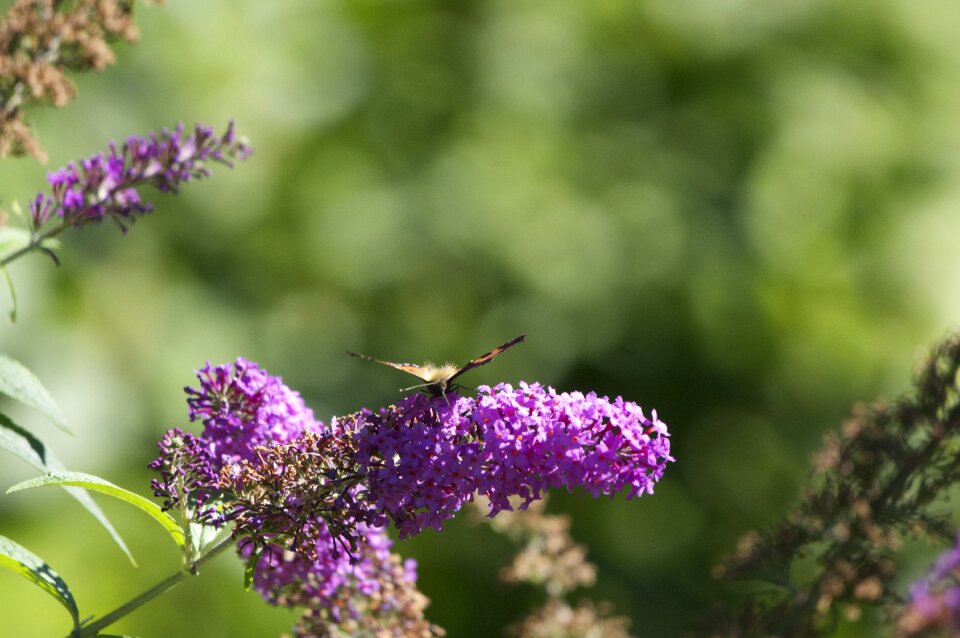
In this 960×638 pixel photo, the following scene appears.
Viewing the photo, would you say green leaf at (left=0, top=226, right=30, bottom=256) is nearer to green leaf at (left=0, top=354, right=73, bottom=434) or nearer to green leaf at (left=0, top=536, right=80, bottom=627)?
green leaf at (left=0, top=354, right=73, bottom=434)

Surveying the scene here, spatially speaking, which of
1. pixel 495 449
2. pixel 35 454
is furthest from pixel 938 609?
pixel 35 454

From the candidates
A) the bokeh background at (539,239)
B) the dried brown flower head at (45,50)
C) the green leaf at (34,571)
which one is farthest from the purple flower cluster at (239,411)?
the bokeh background at (539,239)

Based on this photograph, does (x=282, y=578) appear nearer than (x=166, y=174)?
Yes

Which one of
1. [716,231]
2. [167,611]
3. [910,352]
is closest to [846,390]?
[910,352]

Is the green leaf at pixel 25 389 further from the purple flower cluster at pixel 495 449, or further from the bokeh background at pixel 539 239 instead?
the bokeh background at pixel 539 239

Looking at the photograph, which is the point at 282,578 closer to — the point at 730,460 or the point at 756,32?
the point at 730,460

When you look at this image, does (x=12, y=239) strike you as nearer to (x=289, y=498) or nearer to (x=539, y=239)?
(x=289, y=498)

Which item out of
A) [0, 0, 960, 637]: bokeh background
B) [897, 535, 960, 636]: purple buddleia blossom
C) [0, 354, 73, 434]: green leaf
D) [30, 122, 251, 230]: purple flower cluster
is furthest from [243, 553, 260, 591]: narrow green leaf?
[0, 0, 960, 637]: bokeh background
